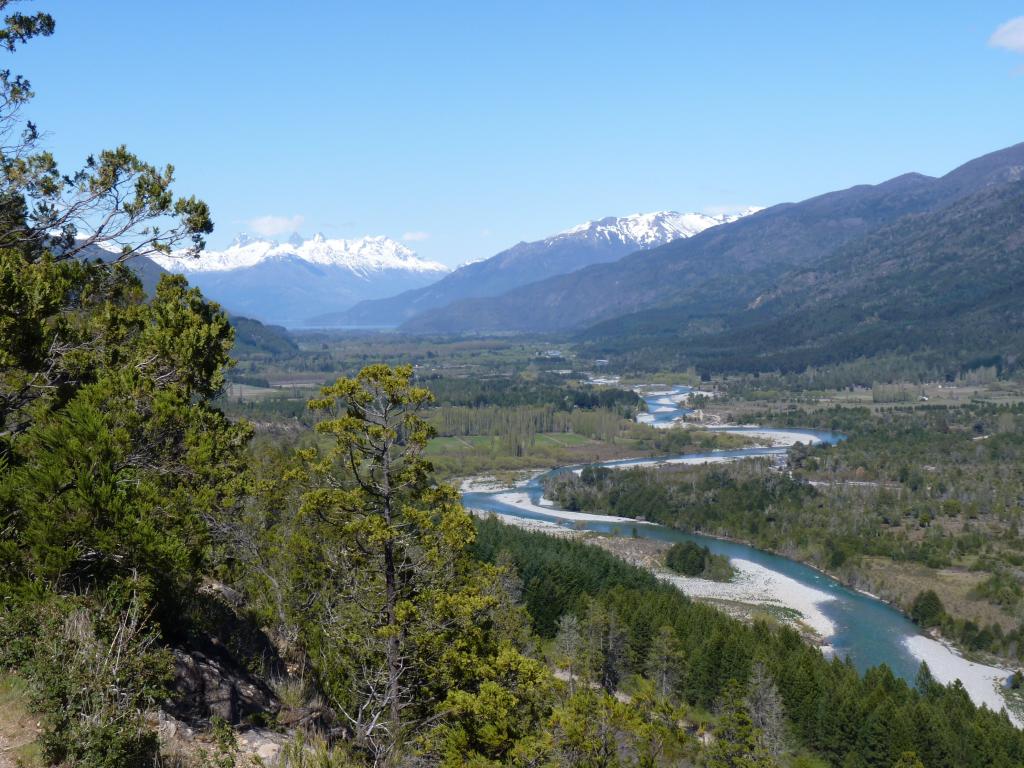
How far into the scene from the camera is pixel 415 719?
58.2 ft

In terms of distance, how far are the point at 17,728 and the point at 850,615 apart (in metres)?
75.5

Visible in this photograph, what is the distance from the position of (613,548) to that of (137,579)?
85.7 m

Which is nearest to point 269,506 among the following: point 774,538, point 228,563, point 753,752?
point 228,563

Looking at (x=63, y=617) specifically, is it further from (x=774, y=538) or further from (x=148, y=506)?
(x=774, y=538)

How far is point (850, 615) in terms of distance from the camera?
74.5 m

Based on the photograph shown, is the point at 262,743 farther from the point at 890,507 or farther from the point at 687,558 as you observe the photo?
the point at 890,507

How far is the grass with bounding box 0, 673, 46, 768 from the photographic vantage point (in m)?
10.5

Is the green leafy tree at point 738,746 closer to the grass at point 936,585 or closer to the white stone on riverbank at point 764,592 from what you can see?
the white stone on riverbank at point 764,592

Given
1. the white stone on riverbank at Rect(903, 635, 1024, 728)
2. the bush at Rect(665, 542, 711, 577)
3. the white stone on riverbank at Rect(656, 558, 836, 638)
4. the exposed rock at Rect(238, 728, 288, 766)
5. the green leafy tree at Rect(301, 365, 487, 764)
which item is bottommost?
the white stone on riverbank at Rect(903, 635, 1024, 728)

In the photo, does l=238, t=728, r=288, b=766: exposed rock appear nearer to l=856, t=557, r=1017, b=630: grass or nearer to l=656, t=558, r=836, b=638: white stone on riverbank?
l=656, t=558, r=836, b=638: white stone on riverbank

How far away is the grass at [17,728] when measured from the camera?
34.4ft

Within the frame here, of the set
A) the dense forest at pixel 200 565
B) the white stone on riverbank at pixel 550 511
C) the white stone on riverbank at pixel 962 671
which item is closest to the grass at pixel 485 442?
the white stone on riverbank at pixel 550 511

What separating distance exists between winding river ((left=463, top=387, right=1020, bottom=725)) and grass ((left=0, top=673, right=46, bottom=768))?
6079 centimetres

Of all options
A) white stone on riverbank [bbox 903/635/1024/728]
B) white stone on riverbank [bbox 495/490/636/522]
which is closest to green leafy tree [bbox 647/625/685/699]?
white stone on riverbank [bbox 903/635/1024/728]
